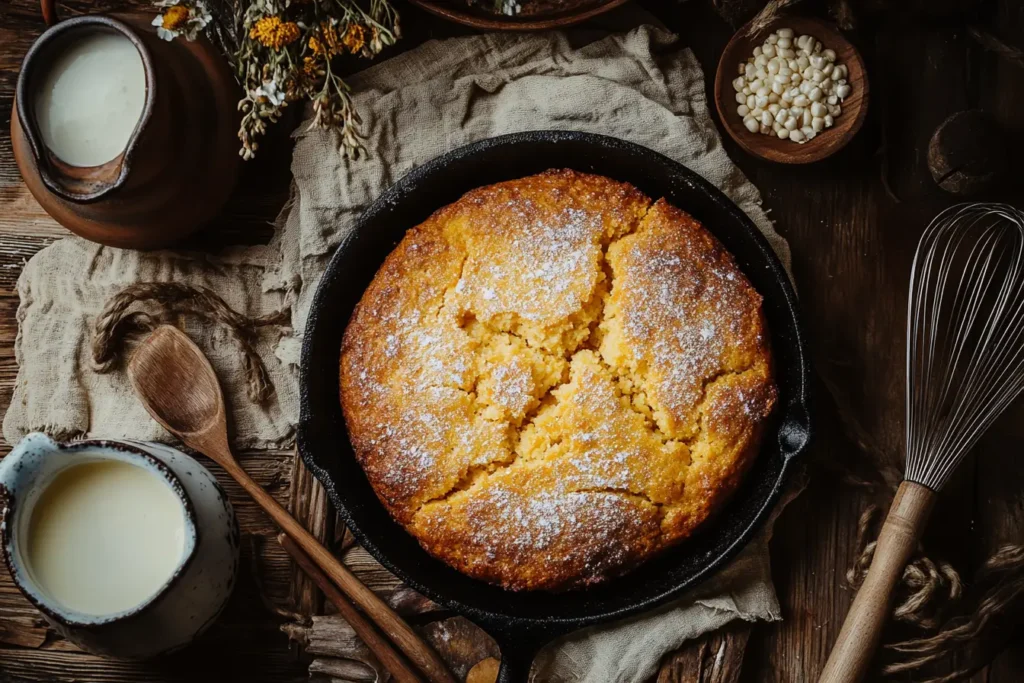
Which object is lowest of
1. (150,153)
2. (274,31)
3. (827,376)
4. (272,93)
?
(827,376)

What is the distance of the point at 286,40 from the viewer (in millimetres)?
1819

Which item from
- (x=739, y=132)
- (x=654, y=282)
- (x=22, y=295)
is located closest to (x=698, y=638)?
(x=654, y=282)

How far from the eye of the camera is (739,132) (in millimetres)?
2088

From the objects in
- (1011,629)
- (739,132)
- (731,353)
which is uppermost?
(739,132)

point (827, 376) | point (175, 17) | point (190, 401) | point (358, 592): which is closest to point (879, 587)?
point (827, 376)

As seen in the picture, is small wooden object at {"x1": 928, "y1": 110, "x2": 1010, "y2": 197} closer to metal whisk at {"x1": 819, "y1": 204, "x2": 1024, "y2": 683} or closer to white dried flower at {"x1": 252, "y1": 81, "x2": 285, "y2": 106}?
metal whisk at {"x1": 819, "y1": 204, "x2": 1024, "y2": 683}

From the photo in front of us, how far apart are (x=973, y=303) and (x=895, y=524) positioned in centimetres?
61

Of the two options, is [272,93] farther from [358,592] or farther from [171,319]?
[358,592]

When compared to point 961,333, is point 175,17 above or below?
above

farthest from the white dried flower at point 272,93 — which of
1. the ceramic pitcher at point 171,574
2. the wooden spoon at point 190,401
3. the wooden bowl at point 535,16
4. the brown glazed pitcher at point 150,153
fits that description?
the ceramic pitcher at point 171,574

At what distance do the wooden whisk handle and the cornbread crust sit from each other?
1.30ft

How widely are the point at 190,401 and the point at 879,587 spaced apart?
170cm

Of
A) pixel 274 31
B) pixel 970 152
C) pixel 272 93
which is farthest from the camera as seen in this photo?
pixel 970 152

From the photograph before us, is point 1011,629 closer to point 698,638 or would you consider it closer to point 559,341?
point 698,638
